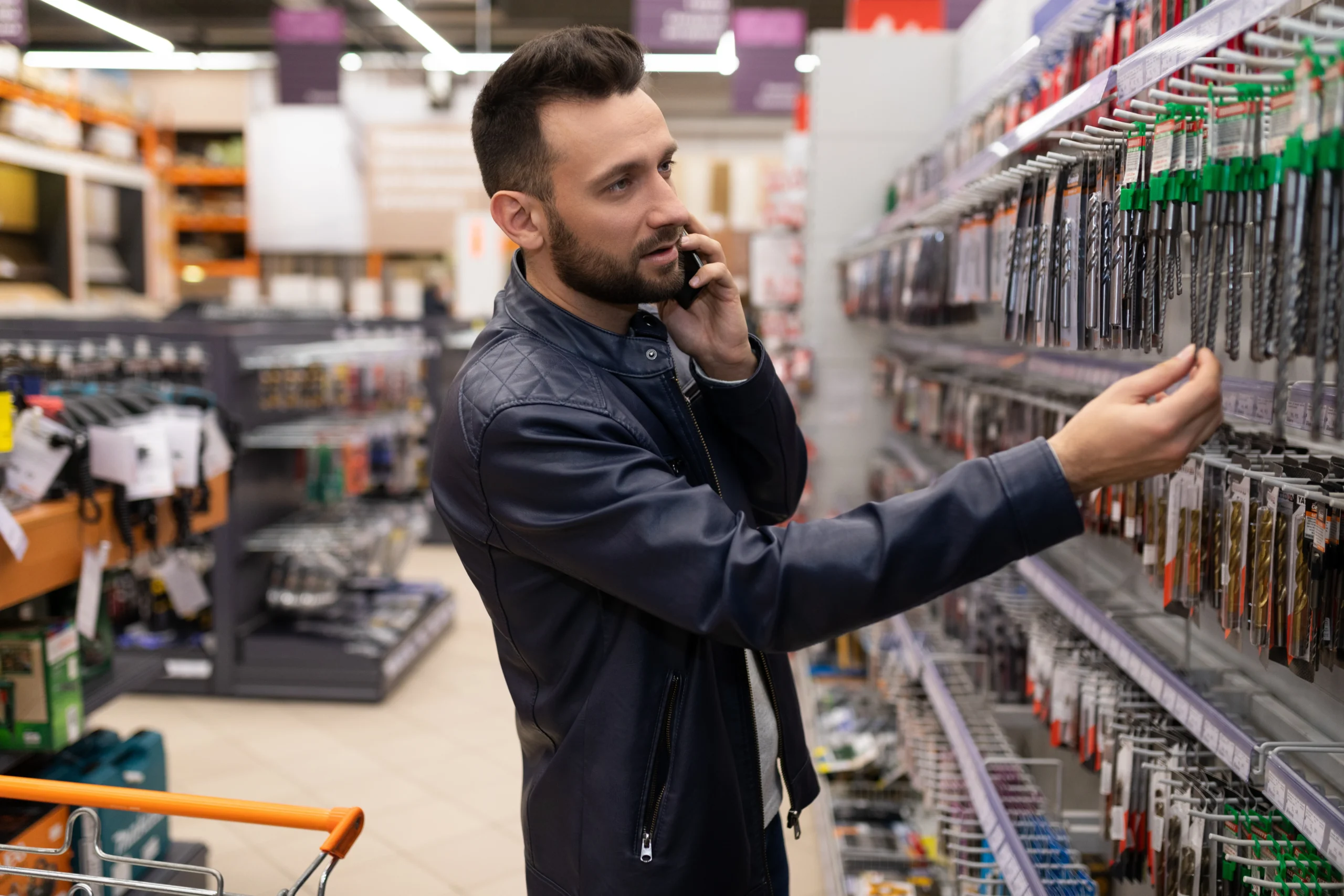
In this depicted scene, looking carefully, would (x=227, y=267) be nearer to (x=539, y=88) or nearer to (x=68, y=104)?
(x=68, y=104)

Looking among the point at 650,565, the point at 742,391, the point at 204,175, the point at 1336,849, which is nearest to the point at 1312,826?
the point at 1336,849

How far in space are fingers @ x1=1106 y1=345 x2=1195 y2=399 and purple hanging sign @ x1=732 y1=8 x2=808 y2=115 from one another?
700 cm

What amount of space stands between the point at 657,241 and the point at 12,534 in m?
1.73

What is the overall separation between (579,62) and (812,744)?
→ 10.7 ft

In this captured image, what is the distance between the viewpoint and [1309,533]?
4.52ft

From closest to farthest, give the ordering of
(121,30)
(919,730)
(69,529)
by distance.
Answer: (69,529) < (919,730) < (121,30)

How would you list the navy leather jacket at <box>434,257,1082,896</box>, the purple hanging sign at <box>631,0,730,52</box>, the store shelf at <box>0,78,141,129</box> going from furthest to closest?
the store shelf at <box>0,78,141,129</box>
the purple hanging sign at <box>631,0,730,52</box>
the navy leather jacket at <box>434,257,1082,896</box>

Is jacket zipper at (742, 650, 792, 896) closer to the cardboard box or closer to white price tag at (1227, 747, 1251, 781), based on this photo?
white price tag at (1227, 747, 1251, 781)

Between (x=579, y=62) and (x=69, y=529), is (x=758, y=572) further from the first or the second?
(x=69, y=529)

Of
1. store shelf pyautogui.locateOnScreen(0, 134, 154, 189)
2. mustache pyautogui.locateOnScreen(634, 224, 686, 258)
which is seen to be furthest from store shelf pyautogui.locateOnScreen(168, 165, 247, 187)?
mustache pyautogui.locateOnScreen(634, 224, 686, 258)

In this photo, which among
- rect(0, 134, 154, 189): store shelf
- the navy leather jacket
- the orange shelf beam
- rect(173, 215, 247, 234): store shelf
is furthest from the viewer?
the orange shelf beam

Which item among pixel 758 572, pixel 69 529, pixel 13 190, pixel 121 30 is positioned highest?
pixel 121 30

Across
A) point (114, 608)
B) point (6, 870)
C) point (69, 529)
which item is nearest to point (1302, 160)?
point (6, 870)

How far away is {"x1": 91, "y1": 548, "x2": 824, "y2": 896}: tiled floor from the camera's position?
3418 millimetres
